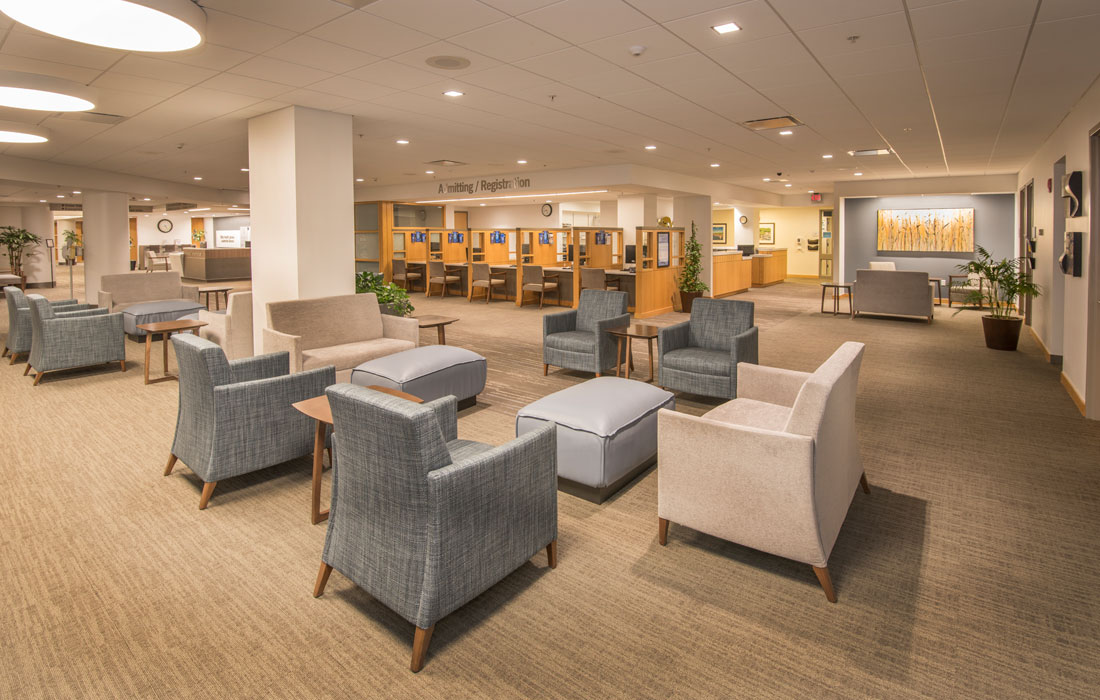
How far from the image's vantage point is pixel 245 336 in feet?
22.3

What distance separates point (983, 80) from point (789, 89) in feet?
4.98

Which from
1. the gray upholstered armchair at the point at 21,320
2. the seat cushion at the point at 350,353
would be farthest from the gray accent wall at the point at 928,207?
the gray upholstered armchair at the point at 21,320

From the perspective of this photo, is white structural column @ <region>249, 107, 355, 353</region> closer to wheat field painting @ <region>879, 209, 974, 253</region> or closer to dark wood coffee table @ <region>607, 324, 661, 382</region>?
dark wood coffee table @ <region>607, 324, 661, 382</region>

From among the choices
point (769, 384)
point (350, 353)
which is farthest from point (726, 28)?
point (350, 353)

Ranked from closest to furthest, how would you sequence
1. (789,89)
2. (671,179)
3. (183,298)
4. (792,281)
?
(789,89) < (183,298) < (671,179) < (792,281)

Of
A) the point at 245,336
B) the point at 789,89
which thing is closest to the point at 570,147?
the point at 789,89

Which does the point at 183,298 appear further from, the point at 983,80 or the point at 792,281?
the point at 792,281

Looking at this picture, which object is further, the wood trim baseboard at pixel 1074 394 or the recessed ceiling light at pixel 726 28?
the wood trim baseboard at pixel 1074 394

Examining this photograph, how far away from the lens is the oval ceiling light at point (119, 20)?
9.03 ft

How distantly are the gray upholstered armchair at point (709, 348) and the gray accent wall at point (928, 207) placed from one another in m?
9.92

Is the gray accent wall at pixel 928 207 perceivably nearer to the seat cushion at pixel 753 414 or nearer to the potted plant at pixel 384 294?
the potted plant at pixel 384 294

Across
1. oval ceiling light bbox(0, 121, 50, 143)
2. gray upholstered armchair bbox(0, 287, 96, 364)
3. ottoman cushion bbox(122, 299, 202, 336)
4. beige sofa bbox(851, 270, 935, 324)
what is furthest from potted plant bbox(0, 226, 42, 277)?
beige sofa bbox(851, 270, 935, 324)

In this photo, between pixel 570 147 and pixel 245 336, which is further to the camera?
pixel 570 147

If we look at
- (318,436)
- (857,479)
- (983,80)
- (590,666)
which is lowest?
(590,666)
